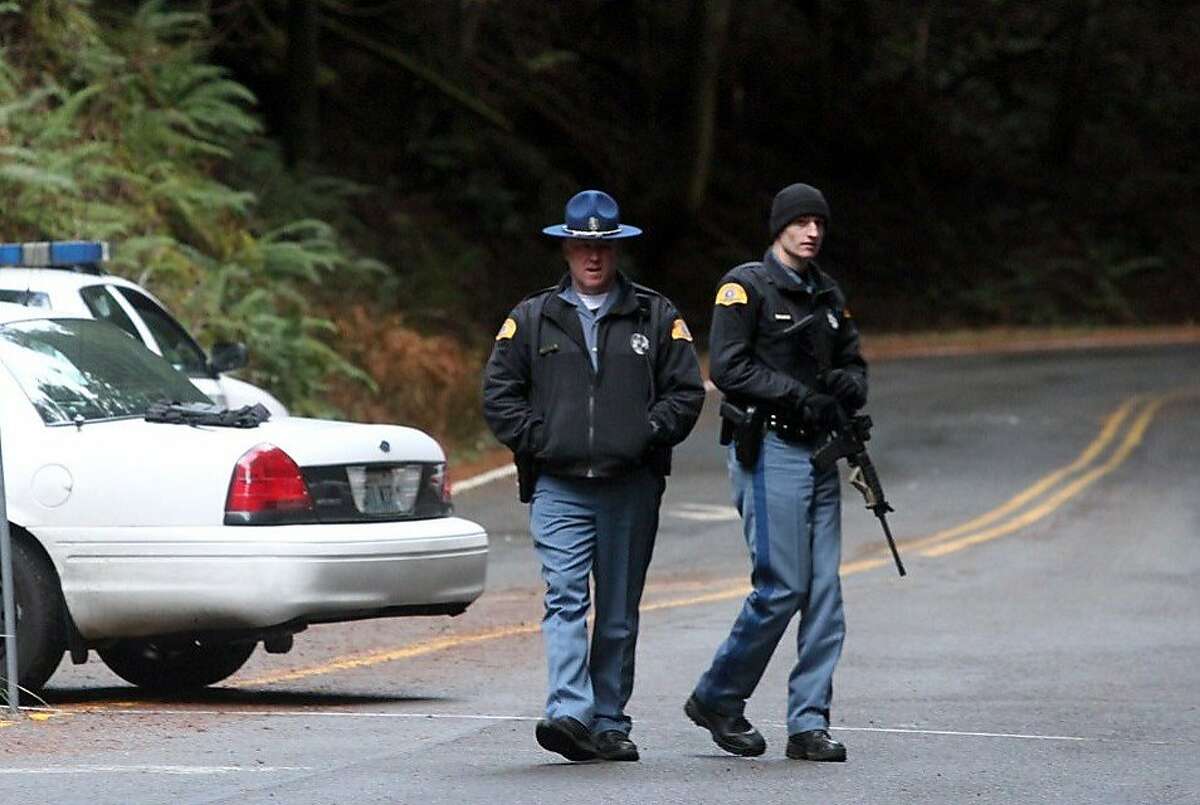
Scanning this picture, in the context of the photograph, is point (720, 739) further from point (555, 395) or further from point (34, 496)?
point (34, 496)

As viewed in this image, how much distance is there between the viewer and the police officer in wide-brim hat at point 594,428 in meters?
8.53

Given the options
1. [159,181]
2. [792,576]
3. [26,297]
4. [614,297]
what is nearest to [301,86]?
[159,181]

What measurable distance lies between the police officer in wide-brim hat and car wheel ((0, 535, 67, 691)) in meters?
2.35

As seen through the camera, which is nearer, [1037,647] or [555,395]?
[555,395]

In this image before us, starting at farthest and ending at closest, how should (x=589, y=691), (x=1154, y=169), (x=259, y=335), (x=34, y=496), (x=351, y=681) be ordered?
(x=1154, y=169) < (x=259, y=335) < (x=351, y=681) < (x=34, y=496) < (x=589, y=691)

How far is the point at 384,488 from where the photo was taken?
10414 millimetres

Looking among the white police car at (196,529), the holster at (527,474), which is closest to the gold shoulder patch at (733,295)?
the holster at (527,474)

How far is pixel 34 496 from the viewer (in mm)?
10055

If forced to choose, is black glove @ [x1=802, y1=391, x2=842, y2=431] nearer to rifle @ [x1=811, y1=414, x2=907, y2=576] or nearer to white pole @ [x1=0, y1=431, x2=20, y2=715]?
rifle @ [x1=811, y1=414, x2=907, y2=576]

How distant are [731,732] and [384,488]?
223cm

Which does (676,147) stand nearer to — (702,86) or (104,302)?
(702,86)

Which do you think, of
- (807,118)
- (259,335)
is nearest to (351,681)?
(259,335)

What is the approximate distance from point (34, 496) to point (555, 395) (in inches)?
102

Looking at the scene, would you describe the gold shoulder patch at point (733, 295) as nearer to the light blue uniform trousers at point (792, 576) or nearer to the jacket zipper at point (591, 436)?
the light blue uniform trousers at point (792, 576)
